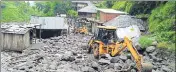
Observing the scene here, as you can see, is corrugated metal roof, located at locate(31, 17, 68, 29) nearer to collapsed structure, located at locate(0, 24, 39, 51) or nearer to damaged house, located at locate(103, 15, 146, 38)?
damaged house, located at locate(103, 15, 146, 38)

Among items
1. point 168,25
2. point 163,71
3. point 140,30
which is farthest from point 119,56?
point 140,30

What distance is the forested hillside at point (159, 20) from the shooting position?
58.2 feet

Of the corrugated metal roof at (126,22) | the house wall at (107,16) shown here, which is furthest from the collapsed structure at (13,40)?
the house wall at (107,16)

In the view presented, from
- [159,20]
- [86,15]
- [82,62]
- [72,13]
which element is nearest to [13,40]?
[82,62]

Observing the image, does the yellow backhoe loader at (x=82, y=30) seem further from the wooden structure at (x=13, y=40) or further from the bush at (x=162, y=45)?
the bush at (x=162, y=45)

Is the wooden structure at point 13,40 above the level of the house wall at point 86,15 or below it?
below

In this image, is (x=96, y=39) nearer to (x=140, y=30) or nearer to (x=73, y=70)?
(x=73, y=70)

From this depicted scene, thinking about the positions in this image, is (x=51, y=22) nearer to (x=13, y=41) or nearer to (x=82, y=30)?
(x=82, y=30)

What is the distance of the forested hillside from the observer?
17.7m

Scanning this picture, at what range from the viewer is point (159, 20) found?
2247 cm

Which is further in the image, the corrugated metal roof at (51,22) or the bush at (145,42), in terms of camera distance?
the corrugated metal roof at (51,22)

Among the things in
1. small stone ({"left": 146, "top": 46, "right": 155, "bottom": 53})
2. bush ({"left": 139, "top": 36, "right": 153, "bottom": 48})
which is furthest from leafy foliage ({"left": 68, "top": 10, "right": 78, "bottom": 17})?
small stone ({"left": 146, "top": 46, "right": 155, "bottom": 53})

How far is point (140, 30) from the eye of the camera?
80.9 feet

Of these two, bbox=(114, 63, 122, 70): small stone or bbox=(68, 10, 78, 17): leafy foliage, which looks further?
bbox=(68, 10, 78, 17): leafy foliage
